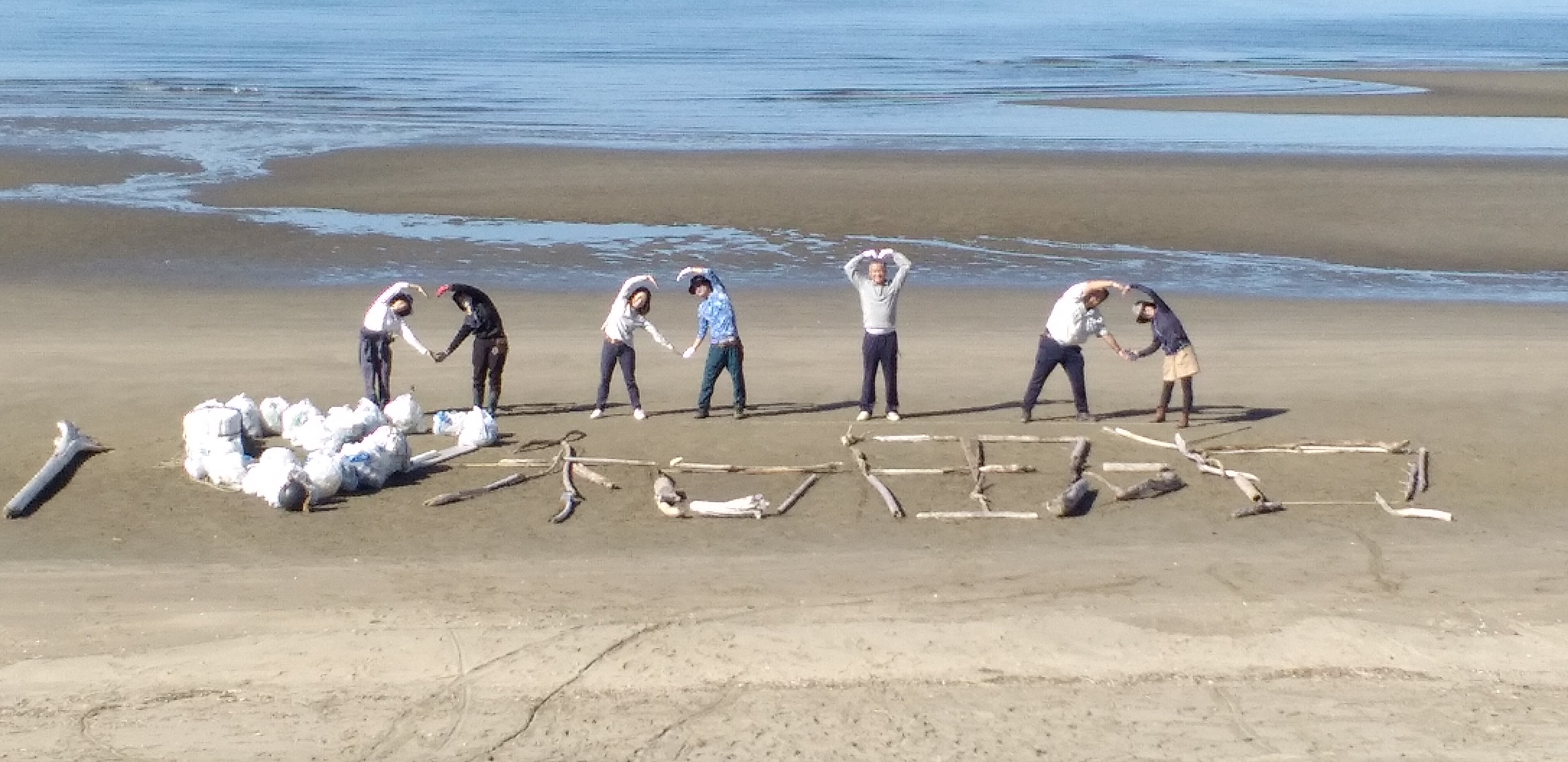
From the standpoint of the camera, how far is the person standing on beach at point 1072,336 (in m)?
14.7

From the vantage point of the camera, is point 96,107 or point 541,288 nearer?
point 541,288

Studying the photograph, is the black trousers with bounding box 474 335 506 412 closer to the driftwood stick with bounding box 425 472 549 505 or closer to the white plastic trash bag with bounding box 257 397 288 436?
the white plastic trash bag with bounding box 257 397 288 436

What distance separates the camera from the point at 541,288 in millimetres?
22922

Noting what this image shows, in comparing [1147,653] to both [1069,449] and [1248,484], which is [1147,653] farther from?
[1069,449]

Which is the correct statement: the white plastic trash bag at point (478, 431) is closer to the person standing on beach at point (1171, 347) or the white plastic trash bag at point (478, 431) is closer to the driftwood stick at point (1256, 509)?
the person standing on beach at point (1171, 347)

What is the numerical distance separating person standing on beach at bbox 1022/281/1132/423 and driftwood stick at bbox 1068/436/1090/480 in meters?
1.04

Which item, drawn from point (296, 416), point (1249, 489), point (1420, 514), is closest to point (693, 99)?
point (296, 416)

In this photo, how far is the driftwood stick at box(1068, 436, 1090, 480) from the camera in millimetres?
13523

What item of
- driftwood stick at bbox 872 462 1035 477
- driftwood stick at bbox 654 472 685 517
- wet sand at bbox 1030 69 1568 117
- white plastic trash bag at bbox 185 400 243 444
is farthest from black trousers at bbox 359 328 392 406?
wet sand at bbox 1030 69 1568 117

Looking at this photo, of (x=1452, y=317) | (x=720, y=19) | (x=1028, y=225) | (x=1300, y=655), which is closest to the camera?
(x=1300, y=655)

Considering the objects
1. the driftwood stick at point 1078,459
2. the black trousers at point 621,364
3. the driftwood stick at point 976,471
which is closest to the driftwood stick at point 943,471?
the driftwood stick at point 976,471

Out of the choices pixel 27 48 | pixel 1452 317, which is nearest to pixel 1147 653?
pixel 1452 317

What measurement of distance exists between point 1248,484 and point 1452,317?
10.1 meters

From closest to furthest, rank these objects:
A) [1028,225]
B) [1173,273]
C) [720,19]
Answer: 1. [1173,273]
2. [1028,225]
3. [720,19]
